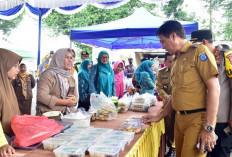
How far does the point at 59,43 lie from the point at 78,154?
1033 centimetres

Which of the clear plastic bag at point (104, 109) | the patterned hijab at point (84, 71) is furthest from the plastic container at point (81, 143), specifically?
the patterned hijab at point (84, 71)

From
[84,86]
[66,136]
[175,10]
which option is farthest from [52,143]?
[175,10]

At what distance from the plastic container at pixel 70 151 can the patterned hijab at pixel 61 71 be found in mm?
1185

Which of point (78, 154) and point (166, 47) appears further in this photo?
point (166, 47)

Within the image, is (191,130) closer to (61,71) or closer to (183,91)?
(183,91)

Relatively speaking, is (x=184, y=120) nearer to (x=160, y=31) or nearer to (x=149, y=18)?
(x=160, y=31)

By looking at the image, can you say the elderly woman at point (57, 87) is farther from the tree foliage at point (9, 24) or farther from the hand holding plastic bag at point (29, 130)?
the tree foliage at point (9, 24)

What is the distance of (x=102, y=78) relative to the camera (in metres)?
3.88

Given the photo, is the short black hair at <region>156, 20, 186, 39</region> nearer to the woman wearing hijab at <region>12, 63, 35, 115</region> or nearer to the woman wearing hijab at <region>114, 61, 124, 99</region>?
the woman wearing hijab at <region>114, 61, 124, 99</region>

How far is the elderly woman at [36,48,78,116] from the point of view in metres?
2.12

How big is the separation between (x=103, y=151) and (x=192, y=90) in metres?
0.92

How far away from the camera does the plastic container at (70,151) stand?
1.09m

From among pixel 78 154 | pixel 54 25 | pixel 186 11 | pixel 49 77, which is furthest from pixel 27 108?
pixel 186 11

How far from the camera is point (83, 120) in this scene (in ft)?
5.56
